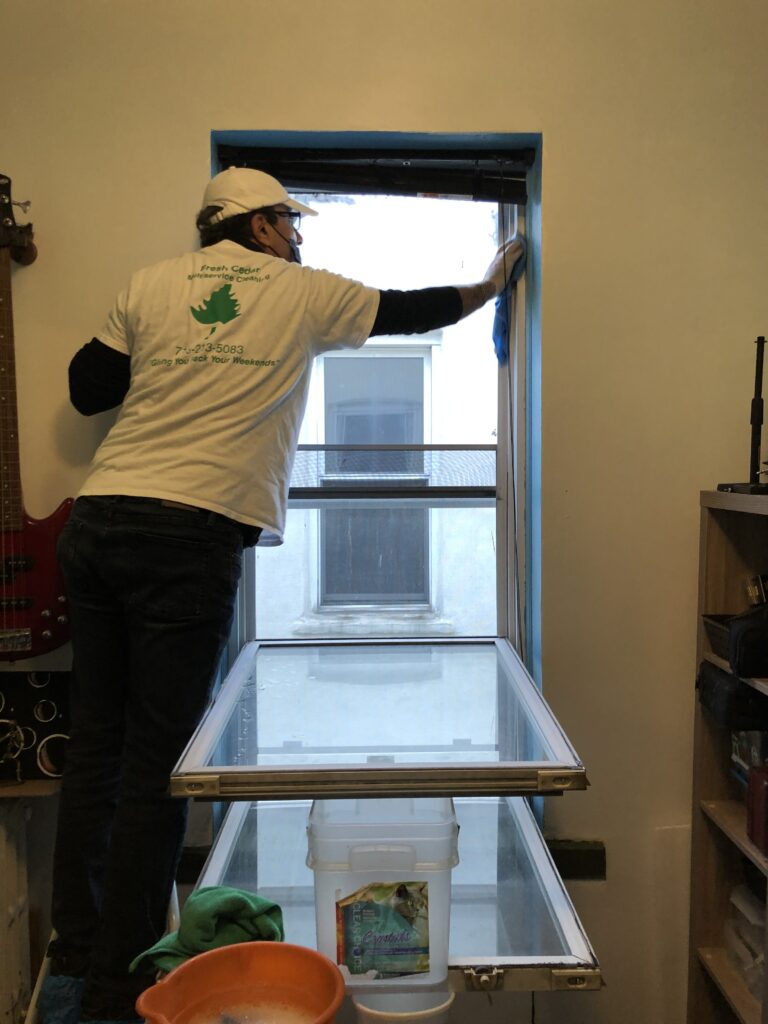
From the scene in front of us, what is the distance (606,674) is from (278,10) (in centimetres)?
163

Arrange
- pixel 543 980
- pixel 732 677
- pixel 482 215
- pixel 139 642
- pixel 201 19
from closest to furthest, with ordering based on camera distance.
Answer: pixel 543 980 < pixel 139 642 < pixel 732 677 < pixel 201 19 < pixel 482 215

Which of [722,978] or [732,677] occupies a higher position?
[732,677]

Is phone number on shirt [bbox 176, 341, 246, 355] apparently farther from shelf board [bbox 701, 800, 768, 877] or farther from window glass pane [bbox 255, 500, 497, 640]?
shelf board [bbox 701, 800, 768, 877]

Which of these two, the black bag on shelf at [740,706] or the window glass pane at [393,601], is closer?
the black bag on shelf at [740,706]

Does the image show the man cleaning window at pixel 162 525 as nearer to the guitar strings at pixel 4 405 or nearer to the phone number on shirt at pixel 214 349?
the phone number on shirt at pixel 214 349

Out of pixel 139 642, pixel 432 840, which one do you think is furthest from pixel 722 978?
pixel 139 642

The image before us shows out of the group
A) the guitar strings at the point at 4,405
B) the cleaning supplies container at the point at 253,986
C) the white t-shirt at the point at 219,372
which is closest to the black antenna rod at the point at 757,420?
the white t-shirt at the point at 219,372

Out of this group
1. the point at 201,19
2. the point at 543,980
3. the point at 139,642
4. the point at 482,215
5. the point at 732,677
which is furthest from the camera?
the point at 482,215

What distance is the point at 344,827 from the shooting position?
1214 mm

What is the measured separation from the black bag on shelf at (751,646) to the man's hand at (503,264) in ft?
2.78

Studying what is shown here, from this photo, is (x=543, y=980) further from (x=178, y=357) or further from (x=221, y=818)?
(x=178, y=357)

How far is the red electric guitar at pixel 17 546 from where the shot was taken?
1.58m

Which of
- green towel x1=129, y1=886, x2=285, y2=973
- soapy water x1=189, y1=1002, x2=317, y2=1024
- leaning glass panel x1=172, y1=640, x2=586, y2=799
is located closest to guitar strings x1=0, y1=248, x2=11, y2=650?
leaning glass panel x1=172, y1=640, x2=586, y2=799

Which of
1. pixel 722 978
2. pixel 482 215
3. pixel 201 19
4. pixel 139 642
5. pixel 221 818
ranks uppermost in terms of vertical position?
pixel 201 19
